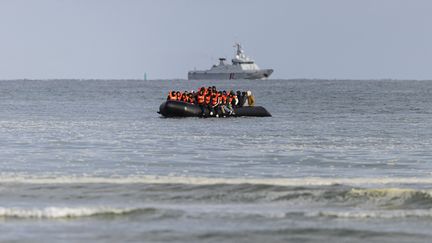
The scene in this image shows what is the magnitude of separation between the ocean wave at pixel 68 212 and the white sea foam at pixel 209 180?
4213 millimetres

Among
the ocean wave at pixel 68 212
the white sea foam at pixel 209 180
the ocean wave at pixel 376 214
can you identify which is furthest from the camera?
the white sea foam at pixel 209 180

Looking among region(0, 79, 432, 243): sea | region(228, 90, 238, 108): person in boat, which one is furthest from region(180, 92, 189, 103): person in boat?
region(0, 79, 432, 243): sea

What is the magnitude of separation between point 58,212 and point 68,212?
16cm

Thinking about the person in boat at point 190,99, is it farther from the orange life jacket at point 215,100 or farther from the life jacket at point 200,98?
the orange life jacket at point 215,100

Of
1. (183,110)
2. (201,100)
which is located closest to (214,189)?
(183,110)

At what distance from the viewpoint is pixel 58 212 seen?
1662 centimetres

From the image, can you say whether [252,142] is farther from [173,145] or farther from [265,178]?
[265,178]

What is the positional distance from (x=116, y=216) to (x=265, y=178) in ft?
A: 22.0

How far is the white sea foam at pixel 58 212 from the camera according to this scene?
54.1ft

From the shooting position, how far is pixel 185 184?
21.2m

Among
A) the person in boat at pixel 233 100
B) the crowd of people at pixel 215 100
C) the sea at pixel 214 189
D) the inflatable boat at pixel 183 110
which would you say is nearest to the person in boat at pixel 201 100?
the crowd of people at pixel 215 100

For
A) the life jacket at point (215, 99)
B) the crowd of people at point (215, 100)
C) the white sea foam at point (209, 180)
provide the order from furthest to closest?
1. the life jacket at point (215, 99)
2. the crowd of people at point (215, 100)
3. the white sea foam at point (209, 180)

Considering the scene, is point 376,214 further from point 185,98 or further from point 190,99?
point 185,98


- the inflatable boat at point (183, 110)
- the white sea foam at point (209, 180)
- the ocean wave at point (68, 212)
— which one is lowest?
the inflatable boat at point (183, 110)
